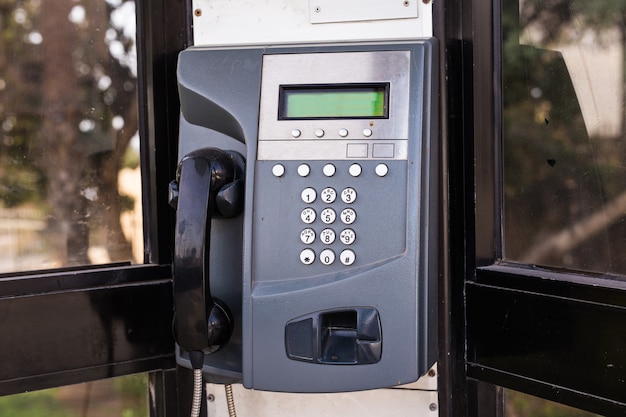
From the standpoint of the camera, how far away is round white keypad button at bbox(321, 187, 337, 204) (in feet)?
3.28

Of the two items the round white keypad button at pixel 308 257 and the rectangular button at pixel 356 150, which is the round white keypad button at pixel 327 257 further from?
the rectangular button at pixel 356 150

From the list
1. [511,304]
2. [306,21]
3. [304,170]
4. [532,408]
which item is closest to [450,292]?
[511,304]

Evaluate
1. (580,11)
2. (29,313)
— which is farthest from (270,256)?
(580,11)

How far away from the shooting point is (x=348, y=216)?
39.0 inches

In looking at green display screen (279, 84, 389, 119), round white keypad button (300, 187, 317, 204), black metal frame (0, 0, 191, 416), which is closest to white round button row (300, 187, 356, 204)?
round white keypad button (300, 187, 317, 204)

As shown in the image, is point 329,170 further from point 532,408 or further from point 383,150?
point 532,408

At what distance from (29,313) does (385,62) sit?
704mm

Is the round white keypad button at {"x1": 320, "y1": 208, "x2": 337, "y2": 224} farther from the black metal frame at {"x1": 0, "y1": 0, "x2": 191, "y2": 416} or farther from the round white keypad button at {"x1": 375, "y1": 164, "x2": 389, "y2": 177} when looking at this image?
the black metal frame at {"x1": 0, "y1": 0, "x2": 191, "y2": 416}

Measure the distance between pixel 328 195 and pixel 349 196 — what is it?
31mm

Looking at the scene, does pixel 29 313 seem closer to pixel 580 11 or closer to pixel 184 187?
pixel 184 187

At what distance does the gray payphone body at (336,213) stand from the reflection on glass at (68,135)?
301 millimetres

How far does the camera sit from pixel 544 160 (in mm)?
1106

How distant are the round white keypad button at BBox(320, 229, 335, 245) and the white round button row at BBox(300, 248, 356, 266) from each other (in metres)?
0.01

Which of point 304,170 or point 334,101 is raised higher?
point 334,101
